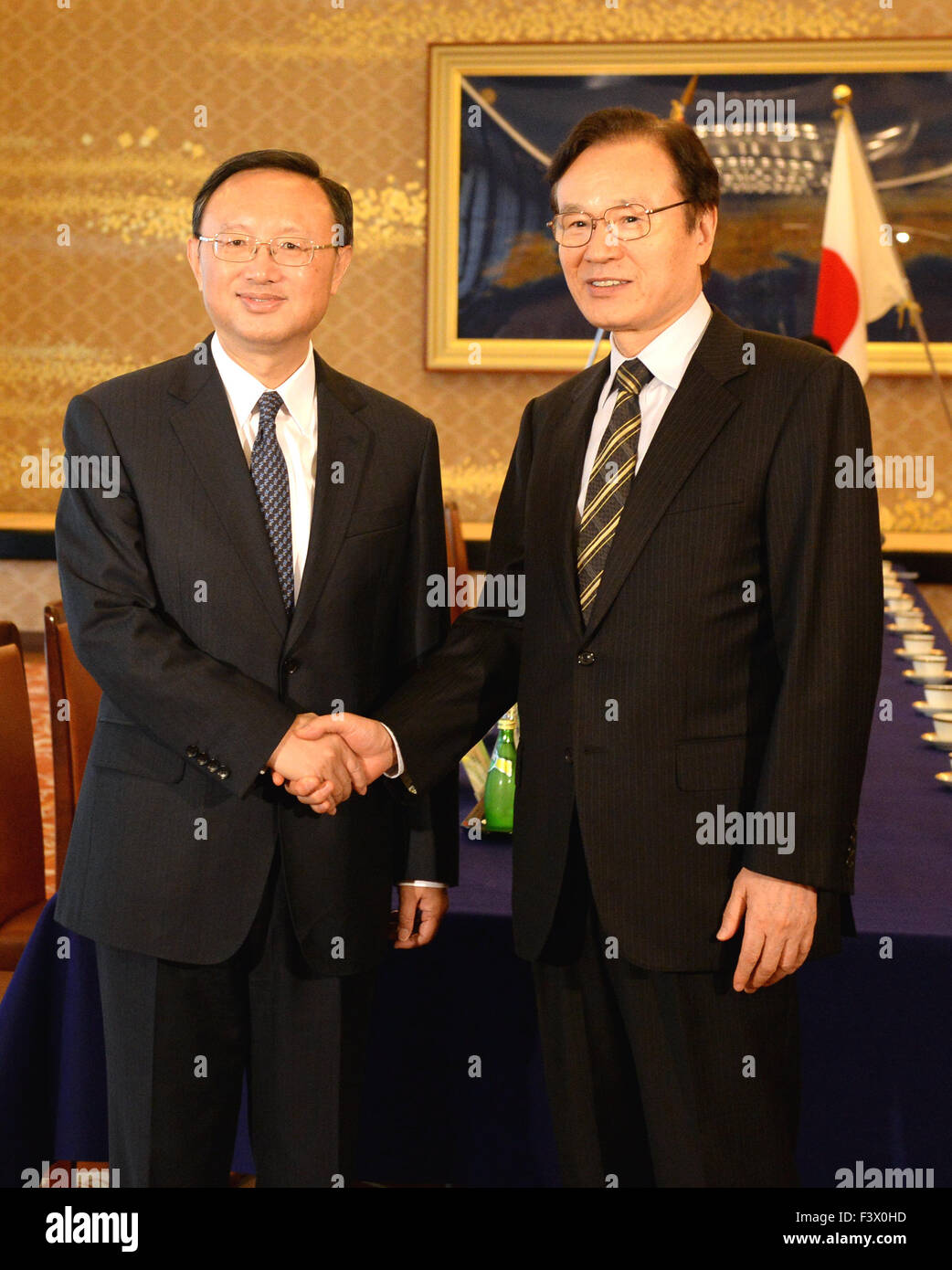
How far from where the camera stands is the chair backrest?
2465mm

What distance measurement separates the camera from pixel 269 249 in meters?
1.57

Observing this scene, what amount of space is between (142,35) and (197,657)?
20.1 feet

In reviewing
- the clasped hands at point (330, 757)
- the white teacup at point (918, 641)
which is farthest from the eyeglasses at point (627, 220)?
the white teacup at point (918, 641)

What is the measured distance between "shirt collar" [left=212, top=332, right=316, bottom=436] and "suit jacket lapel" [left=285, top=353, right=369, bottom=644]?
21 millimetres

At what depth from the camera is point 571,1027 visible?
152 cm

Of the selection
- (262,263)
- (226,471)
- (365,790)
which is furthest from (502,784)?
(262,263)

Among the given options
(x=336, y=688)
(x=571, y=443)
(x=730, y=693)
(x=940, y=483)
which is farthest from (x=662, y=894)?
(x=940, y=483)

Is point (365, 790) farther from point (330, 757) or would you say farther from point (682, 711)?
point (682, 711)

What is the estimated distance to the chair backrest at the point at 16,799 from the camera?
2.46m

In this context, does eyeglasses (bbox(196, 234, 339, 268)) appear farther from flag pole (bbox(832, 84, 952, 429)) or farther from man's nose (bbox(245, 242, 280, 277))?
flag pole (bbox(832, 84, 952, 429))

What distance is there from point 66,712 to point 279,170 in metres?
1.28

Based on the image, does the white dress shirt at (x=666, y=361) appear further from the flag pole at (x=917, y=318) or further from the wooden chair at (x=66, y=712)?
the flag pole at (x=917, y=318)

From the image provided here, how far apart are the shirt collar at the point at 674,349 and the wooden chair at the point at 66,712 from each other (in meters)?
1.38

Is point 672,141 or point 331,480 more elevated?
point 672,141
